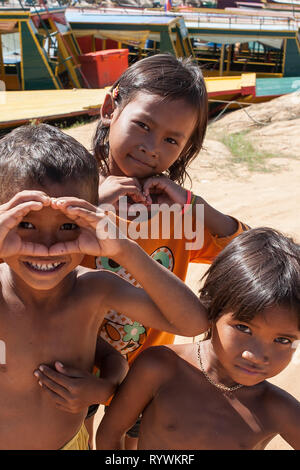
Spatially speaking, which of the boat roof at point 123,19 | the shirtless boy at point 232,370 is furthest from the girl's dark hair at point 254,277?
the boat roof at point 123,19

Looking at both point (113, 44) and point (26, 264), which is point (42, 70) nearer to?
point (113, 44)

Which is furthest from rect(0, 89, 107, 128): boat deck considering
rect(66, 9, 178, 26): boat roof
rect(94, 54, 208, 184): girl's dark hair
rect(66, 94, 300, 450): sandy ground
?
rect(94, 54, 208, 184): girl's dark hair

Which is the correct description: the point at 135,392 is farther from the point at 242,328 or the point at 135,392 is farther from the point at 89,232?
the point at 89,232

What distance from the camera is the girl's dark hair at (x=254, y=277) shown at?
1445 millimetres

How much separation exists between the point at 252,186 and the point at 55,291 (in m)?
5.30

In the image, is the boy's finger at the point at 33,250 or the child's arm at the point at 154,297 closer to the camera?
the boy's finger at the point at 33,250

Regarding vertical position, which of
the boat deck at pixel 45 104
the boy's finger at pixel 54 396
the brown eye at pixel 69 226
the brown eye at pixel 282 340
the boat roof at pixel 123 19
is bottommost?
the boat deck at pixel 45 104

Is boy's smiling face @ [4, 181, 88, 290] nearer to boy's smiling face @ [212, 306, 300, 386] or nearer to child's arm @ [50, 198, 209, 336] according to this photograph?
child's arm @ [50, 198, 209, 336]

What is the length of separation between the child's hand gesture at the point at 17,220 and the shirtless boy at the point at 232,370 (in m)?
0.59

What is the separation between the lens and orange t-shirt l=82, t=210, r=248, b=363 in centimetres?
172

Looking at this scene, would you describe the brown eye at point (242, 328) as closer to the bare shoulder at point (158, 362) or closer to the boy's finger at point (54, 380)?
the bare shoulder at point (158, 362)

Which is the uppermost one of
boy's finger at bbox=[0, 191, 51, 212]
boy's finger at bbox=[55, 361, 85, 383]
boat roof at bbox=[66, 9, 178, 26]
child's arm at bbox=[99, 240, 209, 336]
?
boat roof at bbox=[66, 9, 178, 26]
